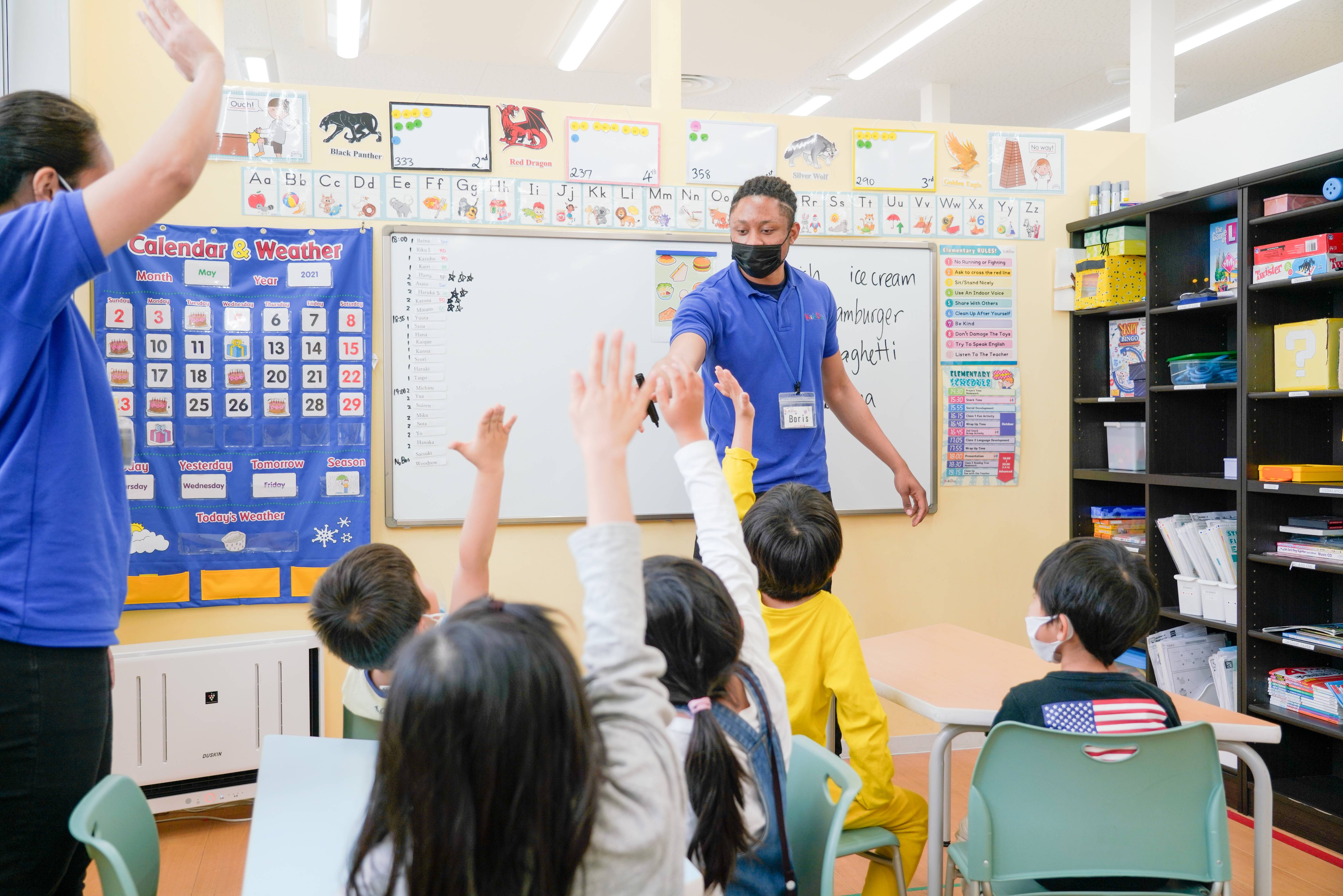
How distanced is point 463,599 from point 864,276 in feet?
7.56

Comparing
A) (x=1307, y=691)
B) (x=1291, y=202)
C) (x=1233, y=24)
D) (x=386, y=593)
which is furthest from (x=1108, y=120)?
(x=386, y=593)

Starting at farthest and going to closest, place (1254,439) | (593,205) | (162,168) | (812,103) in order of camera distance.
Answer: (812,103) < (593,205) < (1254,439) < (162,168)

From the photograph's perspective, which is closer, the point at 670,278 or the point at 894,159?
the point at 670,278

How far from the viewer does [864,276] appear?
3459mm

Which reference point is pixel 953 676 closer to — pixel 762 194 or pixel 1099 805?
pixel 1099 805

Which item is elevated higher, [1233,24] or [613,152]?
[1233,24]

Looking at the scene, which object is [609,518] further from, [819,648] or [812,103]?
[812,103]

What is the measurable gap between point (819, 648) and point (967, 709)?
0.97ft

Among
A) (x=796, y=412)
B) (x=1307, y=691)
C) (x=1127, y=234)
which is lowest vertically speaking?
(x=1307, y=691)

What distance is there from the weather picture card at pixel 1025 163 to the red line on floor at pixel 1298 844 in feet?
7.46

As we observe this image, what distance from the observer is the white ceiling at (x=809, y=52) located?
4363 mm

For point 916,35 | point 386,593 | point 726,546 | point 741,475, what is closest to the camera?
point 726,546

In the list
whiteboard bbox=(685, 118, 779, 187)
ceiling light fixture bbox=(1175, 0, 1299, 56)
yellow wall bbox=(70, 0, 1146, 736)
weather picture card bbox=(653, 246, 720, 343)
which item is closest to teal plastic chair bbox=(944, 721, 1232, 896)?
yellow wall bbox=(70, 0, 1146, 736)

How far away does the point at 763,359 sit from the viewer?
253 cm
